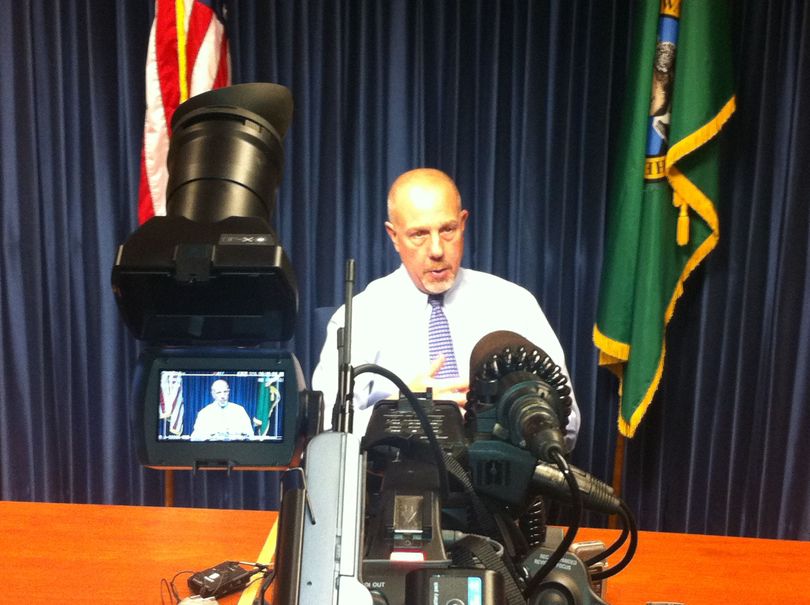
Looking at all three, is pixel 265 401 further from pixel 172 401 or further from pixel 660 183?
pixel 660 183

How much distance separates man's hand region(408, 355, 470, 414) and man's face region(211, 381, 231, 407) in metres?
0.90

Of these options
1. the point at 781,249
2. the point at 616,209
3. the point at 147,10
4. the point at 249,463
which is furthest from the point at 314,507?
the point at 147,10

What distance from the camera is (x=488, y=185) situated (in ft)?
7.88

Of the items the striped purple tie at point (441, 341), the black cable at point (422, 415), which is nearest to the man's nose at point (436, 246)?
the striped purple tie at point (441, 341)

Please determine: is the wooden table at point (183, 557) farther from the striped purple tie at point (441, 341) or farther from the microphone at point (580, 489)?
the striped purple tie at point (441, 341)

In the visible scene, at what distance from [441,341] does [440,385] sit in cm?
27

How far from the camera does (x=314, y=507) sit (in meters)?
0.52

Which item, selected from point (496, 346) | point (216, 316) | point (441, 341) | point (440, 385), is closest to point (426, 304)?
point (441, 341)

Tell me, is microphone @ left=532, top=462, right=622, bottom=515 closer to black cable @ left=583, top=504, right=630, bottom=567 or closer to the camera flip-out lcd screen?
black cable @ left=583, top=504, right=630, bottom=567

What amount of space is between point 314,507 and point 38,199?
2414mm

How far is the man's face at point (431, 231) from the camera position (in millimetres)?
1949

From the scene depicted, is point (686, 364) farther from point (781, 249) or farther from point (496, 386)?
point (496, 386)

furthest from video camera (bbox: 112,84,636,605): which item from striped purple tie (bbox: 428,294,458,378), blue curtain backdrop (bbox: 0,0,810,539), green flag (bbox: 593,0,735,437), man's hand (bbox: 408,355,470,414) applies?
blue curtain backdrop (bbox: 0,0,810,539)

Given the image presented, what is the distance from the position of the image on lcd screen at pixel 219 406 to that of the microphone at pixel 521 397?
0.70 feet
